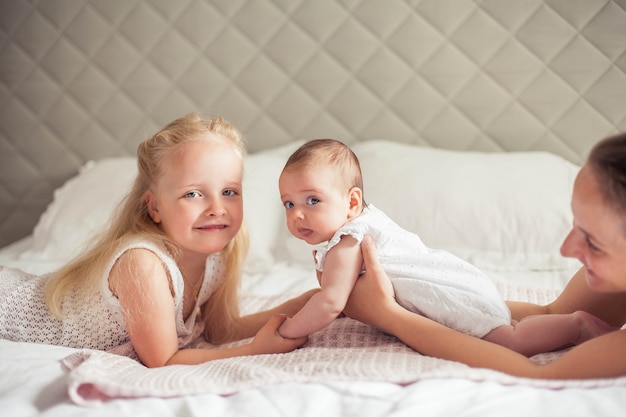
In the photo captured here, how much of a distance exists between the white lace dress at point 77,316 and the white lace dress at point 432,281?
1.26 ft

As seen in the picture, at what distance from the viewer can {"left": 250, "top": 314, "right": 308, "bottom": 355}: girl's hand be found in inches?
49.9

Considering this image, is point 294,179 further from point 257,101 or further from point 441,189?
point 257,101

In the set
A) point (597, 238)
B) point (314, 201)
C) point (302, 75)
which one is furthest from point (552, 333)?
point (302, 75)

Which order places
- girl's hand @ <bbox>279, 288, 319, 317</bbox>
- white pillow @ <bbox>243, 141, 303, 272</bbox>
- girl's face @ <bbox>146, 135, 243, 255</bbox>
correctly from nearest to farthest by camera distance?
girl's face @ <bbox>146, 135, 243, 255</bbox>, girl's hand @ <bbox>279, 288, 319, 317</bbox>, white pillow @ <bbox>243, 141, 303, 272</bbox>

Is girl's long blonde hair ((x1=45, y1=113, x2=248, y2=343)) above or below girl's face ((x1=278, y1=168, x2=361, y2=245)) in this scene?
below

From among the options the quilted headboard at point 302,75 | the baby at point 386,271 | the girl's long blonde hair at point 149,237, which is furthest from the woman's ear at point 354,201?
the quilted headboard at point 302,75

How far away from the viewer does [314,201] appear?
1.33 metres

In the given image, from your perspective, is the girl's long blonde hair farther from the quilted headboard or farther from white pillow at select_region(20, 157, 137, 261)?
the quilted headboard

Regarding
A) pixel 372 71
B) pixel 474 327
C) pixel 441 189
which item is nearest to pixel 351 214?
pixel 474 327

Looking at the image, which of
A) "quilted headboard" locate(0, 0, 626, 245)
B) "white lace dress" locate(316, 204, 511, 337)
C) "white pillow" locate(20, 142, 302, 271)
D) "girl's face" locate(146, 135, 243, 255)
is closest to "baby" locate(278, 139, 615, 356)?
"white lace dress" locate(316, 204, 511, 337)

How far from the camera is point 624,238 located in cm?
95

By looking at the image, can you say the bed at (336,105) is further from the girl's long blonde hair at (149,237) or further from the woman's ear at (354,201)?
the woman's ear at (354,201)

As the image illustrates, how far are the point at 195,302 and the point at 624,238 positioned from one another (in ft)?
3.28

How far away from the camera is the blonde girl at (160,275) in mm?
1288
